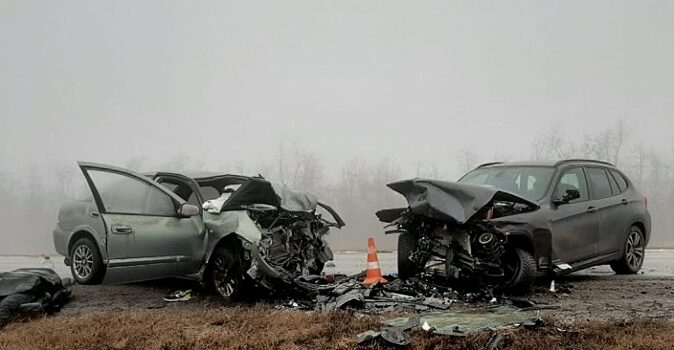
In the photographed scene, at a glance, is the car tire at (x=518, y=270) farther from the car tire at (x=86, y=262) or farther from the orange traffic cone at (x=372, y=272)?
the car tire at (x=86, y=262)

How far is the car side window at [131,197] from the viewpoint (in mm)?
6969

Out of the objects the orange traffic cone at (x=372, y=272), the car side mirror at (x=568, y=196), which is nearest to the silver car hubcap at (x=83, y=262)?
the orange traffic cone at (x=372, y=272)

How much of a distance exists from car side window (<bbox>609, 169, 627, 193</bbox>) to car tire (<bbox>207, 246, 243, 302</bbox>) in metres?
5.89

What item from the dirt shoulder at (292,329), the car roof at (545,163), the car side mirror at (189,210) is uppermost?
the car roof at (545,163)

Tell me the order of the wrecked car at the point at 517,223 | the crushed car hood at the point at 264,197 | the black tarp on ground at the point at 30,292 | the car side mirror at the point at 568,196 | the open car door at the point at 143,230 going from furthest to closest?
1. the car side mirror at the point at 568,196
2. the crushed car hood at the point at 264,197
3. the open car door at the point at 143,230
4. the wrecked car at the point at 517,223
5. the black tarp on ground at the point at 30,292

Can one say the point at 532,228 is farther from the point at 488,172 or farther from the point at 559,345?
the point at 559,345

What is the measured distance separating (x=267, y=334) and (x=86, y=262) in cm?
417

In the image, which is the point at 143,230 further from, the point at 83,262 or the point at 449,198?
the point at 449,198

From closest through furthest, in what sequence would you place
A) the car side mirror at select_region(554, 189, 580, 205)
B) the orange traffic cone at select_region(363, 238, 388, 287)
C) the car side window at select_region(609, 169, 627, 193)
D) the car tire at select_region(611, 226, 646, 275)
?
the car side mirror at select_region(554, 189, 580, 205)
the orange traffic cone at select_region(363, 238, 388, 287)
the car tire at select_region(611, 226, 646, 275)
the car side window at select_region(609, 169, 627, 193)

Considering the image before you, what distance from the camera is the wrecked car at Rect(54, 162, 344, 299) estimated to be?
680 centimetres

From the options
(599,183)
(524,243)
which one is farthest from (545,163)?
(524,243)

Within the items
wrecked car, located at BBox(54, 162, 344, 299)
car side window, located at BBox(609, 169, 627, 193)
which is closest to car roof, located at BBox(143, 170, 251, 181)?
wrecked car, located at BBox(54, 162, 344, 299)

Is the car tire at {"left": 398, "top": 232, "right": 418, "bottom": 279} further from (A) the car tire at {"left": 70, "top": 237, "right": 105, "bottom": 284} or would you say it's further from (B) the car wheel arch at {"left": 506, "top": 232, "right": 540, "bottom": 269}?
(A) the car tire at {"left": 70, "top": 237, "right": 105, "bottom": 284}

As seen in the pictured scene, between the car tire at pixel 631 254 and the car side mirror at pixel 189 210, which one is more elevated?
the car side mirror at pixel 189 210
